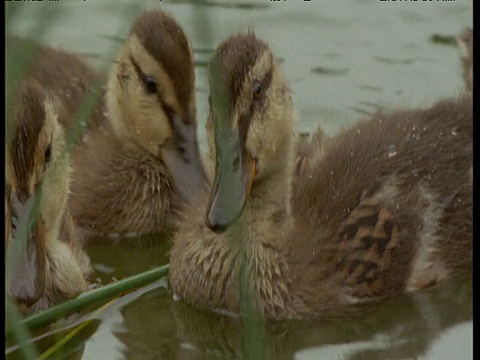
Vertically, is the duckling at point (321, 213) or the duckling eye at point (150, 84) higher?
the duckling eye at point (150, 84)

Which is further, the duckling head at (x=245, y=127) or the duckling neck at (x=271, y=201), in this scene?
the duckling neck at (x=271, y=201)

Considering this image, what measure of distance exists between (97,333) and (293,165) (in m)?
0.95

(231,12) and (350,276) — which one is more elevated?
(231,12)

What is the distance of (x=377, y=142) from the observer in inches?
185

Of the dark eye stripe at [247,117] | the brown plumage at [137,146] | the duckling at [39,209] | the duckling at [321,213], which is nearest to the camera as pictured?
the duckling at [39,209]

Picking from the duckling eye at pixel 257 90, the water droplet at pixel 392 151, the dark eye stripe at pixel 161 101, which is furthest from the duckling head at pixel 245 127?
the dark eye stripe at pixel 161 101

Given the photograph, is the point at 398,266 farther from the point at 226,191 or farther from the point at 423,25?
the point at 423,25

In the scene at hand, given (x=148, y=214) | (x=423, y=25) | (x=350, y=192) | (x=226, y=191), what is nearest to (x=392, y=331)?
(x=350, y=192)

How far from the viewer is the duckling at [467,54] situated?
5.41m

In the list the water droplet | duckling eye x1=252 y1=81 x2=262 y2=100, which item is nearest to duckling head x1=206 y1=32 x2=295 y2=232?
duckling eye x1=252 y1=81 x2=262 y2=100

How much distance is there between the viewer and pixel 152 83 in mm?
5129

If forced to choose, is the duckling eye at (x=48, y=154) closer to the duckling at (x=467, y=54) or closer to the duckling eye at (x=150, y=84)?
the duckling eye at (x=150, y=84)

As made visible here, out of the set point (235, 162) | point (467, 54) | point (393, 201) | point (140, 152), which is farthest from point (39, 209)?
point (467, 54)
